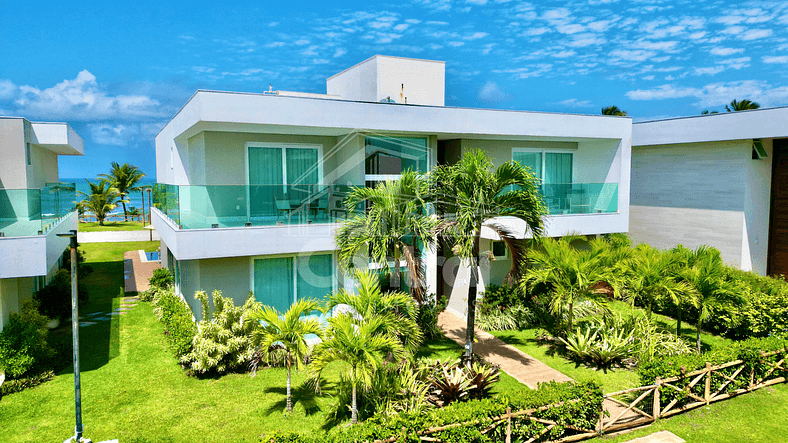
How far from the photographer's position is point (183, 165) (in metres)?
18.4

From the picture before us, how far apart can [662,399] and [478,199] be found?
19.3 ft

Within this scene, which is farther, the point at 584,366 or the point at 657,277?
the point at 657,277

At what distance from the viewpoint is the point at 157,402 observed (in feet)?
34.9

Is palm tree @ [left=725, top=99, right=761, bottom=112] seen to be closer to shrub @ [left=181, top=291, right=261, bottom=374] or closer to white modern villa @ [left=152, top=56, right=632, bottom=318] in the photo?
white modern villa @ [left=152, top=56, right=632, bottom=318]

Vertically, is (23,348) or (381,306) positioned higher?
(381,306)

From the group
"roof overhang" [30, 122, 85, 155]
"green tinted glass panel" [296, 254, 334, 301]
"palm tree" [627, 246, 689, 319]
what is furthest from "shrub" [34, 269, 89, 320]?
"palm tree" [627, 246, 689, 319]

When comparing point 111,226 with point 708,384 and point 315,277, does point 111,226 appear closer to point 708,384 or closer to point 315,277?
point 315,277

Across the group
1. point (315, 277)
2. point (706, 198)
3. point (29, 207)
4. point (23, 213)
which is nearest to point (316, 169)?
point (315, 277)

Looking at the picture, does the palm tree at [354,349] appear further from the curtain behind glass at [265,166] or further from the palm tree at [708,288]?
the palm tree at [708,288]

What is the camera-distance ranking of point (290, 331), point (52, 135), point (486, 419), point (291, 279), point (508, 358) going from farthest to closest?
point (52, 135)
point (291, 279)
point (508, 358)
point (290, 331)
point (486, 419)

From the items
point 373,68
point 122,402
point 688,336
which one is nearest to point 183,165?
point 373,68

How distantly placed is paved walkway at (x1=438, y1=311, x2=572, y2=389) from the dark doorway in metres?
13.6

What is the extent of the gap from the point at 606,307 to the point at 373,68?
40.7 ft

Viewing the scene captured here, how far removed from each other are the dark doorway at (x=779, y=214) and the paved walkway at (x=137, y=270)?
2666 cm
